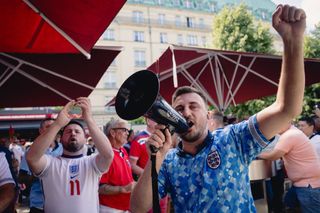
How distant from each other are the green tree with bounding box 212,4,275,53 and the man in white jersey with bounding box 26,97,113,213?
70.6ft

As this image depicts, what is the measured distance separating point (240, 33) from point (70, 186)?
2286cm

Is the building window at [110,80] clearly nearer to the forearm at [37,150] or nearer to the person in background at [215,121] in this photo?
the person in background at [215,121]

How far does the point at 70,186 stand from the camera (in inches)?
121

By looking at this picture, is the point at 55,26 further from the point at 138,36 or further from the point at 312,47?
the point at 138,36

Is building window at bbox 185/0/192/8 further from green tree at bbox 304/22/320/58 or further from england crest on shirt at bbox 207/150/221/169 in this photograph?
england crest on shirt at bbox 207/150/221/169

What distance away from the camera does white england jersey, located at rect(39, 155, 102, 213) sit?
3.02 m

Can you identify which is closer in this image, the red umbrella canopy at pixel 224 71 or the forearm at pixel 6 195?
the forearm at pixel 6 195

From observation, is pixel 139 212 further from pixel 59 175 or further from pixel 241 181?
pixel 59 175

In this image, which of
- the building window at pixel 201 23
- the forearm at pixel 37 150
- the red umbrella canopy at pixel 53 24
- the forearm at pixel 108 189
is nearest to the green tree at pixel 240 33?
the red umbrella canopy at pixel 53 24

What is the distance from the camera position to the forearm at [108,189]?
3.54 metres

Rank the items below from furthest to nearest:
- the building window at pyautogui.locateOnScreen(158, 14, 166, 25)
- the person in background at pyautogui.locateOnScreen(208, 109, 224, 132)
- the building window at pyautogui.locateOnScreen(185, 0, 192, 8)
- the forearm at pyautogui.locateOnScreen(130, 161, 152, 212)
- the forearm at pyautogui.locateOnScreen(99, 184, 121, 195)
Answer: the building window at pyautogui.locateOnScreen(185, 0, 192, 8), the building window at pyautogui.locateOnScreen(158, 14, 166, 25), the person in background at pyautogui.locateOnScreen(208, 109, 224, 132), the forearm at pyautogui.locateOnScreen(99, 184, 121, 195), the forearm at pyautogui.locateOnScreen(130, 161, 152, 212)

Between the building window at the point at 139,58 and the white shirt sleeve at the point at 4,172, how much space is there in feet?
131

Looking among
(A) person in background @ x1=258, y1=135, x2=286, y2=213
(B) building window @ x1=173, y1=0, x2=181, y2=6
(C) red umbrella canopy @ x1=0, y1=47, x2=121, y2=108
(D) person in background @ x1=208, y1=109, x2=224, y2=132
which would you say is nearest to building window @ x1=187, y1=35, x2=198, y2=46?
(B) building window @ x1=173, y1=0, x2=181, y2=6

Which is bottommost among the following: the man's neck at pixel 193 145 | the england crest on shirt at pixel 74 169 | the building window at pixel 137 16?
the england crest on shirt at pixel 74 169
